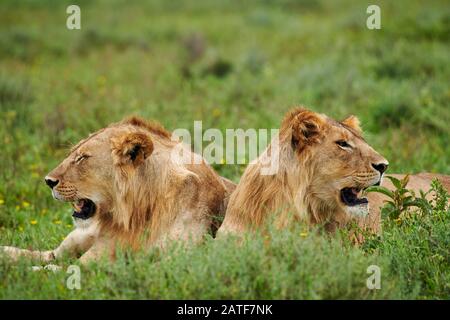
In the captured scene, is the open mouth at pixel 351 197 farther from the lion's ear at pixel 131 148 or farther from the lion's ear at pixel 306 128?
the lion's ear at pixel 131 148

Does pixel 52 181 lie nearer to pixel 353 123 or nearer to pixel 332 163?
Answer: pixel 332 163

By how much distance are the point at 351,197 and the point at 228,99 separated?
5.71 metres

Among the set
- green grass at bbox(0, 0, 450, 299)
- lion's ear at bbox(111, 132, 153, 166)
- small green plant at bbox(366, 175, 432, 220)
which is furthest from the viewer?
small green plant at bbox(366, 175, 432, 220)

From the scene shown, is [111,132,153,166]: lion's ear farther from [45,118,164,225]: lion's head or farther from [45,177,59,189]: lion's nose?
[45,177,59,189]: lion's nose

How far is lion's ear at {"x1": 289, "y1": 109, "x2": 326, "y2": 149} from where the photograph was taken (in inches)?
204

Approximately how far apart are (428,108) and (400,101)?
1.11ft

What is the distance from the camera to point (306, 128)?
17.0ft

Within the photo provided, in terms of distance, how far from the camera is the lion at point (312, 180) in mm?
5180

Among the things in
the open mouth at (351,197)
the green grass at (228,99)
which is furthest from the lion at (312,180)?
the green grass at (228,99)

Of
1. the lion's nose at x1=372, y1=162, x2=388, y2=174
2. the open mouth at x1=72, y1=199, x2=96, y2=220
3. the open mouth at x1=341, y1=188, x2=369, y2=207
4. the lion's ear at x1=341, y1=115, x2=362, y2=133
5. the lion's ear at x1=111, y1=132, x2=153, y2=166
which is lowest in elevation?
the open mouth at x1=72, y1=199, x2=96, y2=220

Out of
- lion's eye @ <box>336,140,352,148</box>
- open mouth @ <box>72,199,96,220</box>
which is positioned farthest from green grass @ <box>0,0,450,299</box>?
lion's eye @ <box>336,140,352,148</box>

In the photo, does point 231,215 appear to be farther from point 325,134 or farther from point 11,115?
point 11,115

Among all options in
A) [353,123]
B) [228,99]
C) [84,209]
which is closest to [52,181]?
[84,209]

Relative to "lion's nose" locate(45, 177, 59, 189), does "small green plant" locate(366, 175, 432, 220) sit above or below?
below
